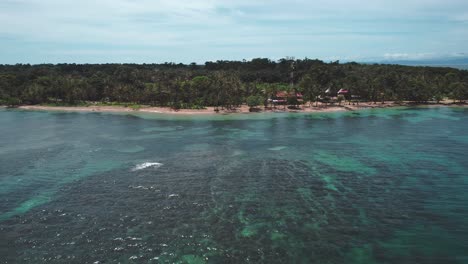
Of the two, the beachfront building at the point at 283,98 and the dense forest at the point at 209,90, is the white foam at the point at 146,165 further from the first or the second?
the beachfront building at the point at 283,98

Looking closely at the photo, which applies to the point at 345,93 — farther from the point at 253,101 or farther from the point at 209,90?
the point at 209,90

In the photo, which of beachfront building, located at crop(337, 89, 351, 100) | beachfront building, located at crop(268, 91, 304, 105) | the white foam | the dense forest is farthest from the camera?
beachfront building, located at crop(337, 89, 351, 100)

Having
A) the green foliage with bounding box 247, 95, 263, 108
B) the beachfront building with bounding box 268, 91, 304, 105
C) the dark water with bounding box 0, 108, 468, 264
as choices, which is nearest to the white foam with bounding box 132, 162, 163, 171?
the dark water with bounding box 0, 108, 468, 264

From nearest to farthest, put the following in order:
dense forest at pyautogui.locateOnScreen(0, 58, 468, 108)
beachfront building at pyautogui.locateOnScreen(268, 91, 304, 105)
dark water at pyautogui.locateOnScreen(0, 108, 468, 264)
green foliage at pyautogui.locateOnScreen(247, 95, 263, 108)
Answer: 1. dark water at pyautogui.locateOnScreen(0, 108, 468, 264)
2. green foliage at pyautogui.locateOnScreen(247, 95, 263, 108)
3. beachfront building at pyautogui.locateOnScreen(268, 91, 304, 105)
4. dense forest at pyautogui.locateOnScreen(0, 58, 468, 108)

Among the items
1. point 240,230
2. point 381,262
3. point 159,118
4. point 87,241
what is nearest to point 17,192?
point 87,241

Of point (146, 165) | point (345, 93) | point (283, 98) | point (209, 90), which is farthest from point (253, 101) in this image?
point (146, 165)

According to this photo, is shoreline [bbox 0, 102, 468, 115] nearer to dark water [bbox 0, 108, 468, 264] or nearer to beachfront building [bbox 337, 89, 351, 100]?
beachfront building [bbox 337, 89, 351, 100]

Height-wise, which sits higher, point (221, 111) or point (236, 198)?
point (221, 111)

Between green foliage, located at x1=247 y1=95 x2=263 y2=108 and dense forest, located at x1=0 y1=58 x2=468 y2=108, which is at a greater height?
dense forest, located at x1=0 y1=58 x2=468 y2=108

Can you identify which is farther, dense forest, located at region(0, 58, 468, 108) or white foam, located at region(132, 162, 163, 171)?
dense forest, located at region(0, 58, 468, 108)

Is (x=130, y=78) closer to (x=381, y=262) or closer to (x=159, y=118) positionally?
(x=159, y=118)
